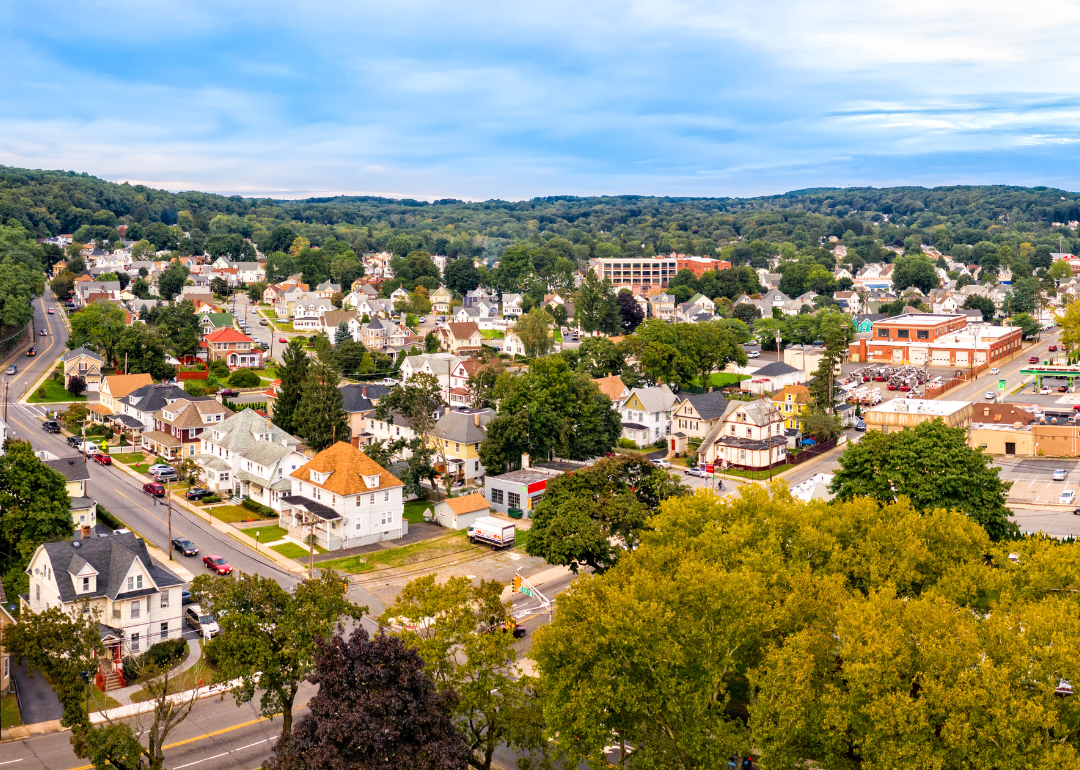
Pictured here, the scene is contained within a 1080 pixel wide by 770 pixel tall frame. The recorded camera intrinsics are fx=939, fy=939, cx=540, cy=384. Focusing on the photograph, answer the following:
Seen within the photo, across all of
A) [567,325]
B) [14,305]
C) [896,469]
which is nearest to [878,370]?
[567,325]

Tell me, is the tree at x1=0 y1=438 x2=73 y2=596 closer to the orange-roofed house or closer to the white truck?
the orange-roofed house

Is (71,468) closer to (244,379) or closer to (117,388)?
(117,388)

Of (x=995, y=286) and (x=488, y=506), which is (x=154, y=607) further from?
(x=995, y=286)

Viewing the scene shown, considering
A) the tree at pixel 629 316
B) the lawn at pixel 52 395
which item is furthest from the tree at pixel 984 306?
the lawn at pixel 52 395

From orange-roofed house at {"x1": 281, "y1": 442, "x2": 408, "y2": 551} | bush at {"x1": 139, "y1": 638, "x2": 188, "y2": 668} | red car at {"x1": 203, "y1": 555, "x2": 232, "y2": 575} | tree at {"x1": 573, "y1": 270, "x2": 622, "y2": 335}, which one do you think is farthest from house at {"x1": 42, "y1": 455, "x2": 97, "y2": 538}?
tree at {"x1": 573, "y1": 270, "x2": 622, "y2": 335}

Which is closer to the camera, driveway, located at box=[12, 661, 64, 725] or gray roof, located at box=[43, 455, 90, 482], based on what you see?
driveway, located at box=[12, 661, 64, 725]
